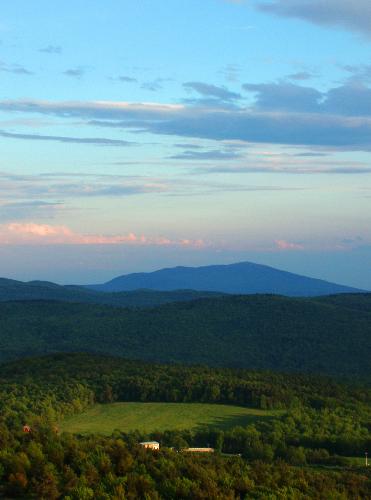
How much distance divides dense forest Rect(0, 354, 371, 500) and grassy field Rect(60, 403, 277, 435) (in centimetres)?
219

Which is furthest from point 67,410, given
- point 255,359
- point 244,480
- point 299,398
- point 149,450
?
point 255,359

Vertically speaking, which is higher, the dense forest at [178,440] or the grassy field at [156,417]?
the dense forest at [178,440]

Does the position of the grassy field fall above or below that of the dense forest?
below

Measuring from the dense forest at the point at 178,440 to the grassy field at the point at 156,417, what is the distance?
86.1 inches

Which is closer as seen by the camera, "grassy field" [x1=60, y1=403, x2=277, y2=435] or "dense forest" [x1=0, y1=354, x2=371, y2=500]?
"dense forest" [x1=0, y1=354, x2=371, y2=500]

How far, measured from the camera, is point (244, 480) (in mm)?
40438

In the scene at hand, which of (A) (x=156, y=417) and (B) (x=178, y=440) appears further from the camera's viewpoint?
(A) (x=156, y=417)

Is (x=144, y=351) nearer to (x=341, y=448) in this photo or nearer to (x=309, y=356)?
(x=309, y=356)

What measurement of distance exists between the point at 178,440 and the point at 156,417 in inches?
540

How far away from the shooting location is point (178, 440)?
73938mm

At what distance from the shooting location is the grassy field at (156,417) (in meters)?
82.5

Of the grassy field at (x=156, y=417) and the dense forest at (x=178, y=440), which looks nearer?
the dense forest at (x=178, y=440)

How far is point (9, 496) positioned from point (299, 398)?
66.8 metres

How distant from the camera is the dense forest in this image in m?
38.2
